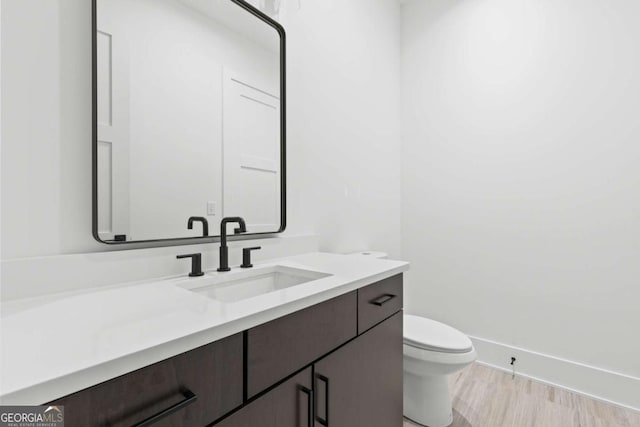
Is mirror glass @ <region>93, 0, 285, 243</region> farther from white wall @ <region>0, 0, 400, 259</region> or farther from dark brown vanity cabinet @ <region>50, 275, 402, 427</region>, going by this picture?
dark brown vanity cabinet @ <region>50, 275, 402, 427</region>

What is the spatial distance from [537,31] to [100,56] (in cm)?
241

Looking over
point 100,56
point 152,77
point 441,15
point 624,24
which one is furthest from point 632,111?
point 100,56

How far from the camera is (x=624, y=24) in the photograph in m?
1.72

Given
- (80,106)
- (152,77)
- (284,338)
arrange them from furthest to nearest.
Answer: (152,77) < (80,106) < (284,338)

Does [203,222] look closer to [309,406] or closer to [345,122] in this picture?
[309,406]

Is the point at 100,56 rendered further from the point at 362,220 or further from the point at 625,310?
the point at 625,310

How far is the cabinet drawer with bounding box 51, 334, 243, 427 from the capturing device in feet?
1.52

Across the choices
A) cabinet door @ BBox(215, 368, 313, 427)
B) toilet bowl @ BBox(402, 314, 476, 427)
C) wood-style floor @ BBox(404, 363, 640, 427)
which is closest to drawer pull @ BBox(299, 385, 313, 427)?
cabinet door @ BBox(215, 368, 313, 427)

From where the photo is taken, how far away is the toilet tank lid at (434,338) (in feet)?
4.83

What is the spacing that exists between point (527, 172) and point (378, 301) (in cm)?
154

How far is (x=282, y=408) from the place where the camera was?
76cm

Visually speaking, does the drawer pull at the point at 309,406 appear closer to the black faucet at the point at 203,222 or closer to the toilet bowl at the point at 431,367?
the black faucet at the point at 203,222

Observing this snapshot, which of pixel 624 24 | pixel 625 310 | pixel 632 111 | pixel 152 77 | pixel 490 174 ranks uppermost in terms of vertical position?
pixel 624 24

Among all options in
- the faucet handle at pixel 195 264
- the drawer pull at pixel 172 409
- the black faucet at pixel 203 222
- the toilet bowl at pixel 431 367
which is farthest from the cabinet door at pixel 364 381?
the black faucet at pixel 203 222
